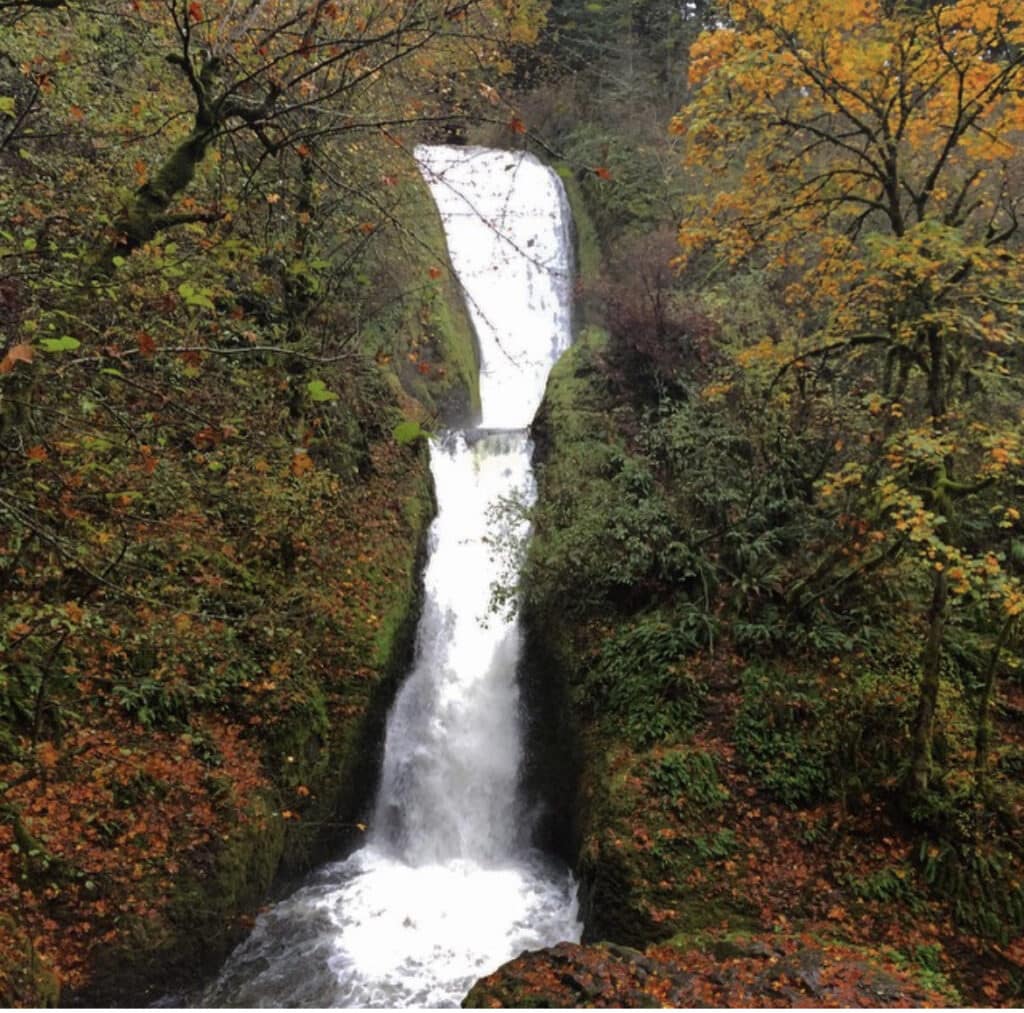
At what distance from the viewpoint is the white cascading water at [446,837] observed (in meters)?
7.28

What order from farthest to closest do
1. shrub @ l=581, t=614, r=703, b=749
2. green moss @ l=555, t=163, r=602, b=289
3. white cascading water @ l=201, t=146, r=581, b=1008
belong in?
green moss @ l=555, t=163, r=602, b=289, shrub @ l=581, t=614, r=703, b=749, white cascading water @ l=201, t=146, r=581, b=1008

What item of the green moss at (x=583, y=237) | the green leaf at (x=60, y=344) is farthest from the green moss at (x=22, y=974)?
the green moss at (x=583, y=237)

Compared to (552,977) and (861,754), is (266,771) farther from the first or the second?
(861,754)

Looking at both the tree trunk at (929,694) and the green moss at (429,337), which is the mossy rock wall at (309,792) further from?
the tree trunk at (929,694)

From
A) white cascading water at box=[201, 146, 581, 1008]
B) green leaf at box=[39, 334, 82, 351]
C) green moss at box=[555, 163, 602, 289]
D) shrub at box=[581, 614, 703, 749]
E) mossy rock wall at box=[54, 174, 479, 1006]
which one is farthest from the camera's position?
green moss at box=[555, 163, 602, 289]

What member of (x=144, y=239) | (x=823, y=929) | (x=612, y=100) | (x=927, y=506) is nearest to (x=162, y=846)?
(x=144, y=239)

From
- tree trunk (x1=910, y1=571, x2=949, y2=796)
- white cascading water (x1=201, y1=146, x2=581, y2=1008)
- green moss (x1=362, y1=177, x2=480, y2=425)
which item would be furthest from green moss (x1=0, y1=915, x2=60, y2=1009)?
green moss (x1=362, y1=177, x2=480, y2=425)

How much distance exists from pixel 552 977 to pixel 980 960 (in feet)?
12.6

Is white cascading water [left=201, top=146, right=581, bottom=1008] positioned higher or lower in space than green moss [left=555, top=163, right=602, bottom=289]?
lower

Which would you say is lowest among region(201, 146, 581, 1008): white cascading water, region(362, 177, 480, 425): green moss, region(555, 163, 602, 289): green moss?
region(201, 146, 581, 1008): white cascading water

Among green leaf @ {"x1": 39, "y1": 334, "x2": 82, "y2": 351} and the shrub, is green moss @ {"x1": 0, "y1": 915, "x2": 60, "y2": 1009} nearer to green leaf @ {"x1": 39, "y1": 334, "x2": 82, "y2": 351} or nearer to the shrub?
green leaf @ {"x1": 39, "y1": 334, "x2": 82, "y2": 351}

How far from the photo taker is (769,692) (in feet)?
28.5

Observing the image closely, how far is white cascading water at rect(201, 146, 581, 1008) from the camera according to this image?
728 centimetres

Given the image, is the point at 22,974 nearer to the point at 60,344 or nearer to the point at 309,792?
the point at 309,792
